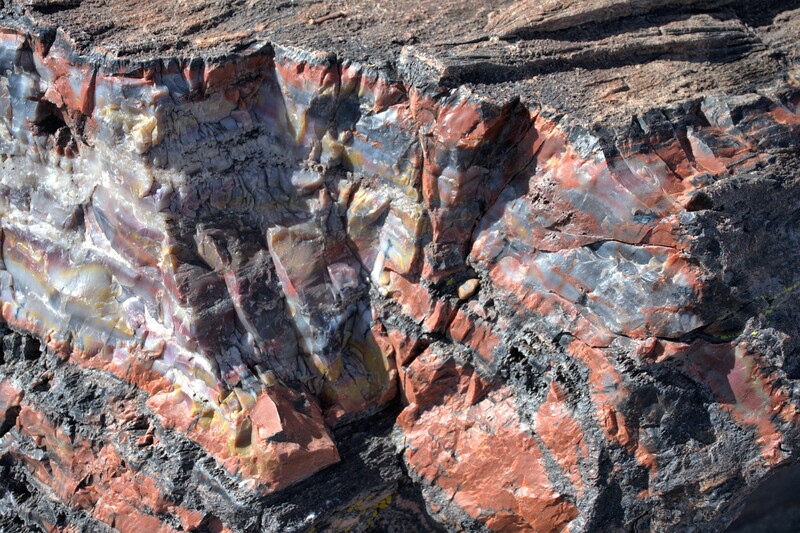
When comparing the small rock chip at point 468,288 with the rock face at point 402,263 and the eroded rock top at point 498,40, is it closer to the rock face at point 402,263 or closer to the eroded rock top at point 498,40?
the rock face at point 402,263

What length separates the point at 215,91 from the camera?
415cm

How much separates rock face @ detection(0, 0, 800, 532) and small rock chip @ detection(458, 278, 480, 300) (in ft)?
0.04

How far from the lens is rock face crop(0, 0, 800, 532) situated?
3738 mm

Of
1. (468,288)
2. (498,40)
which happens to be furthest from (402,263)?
(498,40)

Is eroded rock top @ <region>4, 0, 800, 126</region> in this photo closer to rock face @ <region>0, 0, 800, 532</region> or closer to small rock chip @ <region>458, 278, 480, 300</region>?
rock face @ <region>0, 0, 800, 532</region>

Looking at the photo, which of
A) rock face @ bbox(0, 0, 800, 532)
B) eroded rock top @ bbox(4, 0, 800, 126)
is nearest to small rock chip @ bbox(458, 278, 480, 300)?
rock face @ bbox(0, 0, 800, 532)

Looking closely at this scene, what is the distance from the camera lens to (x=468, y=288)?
4152mm

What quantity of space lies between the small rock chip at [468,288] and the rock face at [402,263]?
0.04 ft

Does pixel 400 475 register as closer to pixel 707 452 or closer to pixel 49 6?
pixel 707 452

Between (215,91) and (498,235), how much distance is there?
1.60 meters

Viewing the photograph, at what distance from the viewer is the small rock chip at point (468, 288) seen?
4.15 m

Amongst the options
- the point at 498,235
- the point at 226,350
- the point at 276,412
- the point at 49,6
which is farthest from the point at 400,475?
the point at 49,6

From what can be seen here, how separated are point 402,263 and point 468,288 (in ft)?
1.19

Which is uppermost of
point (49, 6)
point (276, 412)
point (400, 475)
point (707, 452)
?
point (49, 6)
